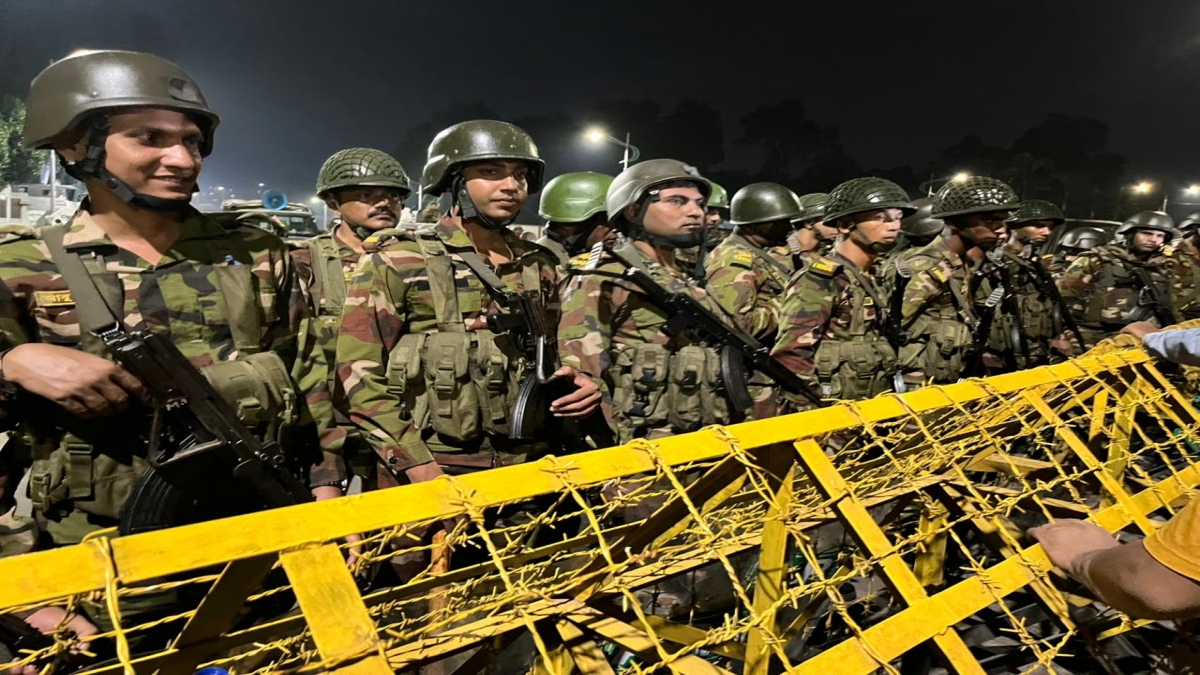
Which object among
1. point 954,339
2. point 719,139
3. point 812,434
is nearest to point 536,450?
point 812,434

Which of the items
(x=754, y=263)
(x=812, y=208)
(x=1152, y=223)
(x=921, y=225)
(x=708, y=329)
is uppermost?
(x=812, y=208)

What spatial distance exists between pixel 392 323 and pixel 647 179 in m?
1.43

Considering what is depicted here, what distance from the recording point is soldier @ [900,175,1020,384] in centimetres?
479

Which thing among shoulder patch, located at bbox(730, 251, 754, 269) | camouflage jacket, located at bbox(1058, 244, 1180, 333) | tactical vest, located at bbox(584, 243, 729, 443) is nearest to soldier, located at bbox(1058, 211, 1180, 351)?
camouflage jacket, located at bbox(1058, 244, 1180, 333)

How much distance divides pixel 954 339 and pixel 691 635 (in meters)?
3.87

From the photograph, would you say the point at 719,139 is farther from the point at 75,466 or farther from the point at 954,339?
the point at 75,466

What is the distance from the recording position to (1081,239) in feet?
41.5

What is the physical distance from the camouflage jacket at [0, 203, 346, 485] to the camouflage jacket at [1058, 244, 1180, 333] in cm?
821

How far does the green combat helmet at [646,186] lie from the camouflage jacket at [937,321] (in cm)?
226

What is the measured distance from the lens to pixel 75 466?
1.75 metres

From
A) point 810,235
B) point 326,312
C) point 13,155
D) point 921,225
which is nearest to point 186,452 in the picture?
point 326,312

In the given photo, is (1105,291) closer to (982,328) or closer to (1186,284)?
(1186,284)

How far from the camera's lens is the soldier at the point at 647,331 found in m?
3.04

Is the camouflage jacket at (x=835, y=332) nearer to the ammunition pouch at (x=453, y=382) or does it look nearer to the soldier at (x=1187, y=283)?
the ammunition pouch at (x=453, y=382)
